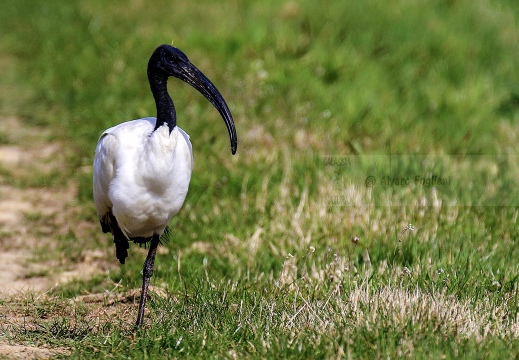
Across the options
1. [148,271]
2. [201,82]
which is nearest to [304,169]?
[148,271]

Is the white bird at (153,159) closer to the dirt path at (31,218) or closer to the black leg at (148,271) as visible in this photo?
the black leg at (148,271)

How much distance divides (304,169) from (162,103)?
2.46 m

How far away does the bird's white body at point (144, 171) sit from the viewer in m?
4.14

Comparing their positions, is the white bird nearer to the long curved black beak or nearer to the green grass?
the long curved black beak

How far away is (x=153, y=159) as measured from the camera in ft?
13.5

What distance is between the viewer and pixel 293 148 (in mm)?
7070

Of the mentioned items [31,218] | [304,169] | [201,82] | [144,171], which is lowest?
[31,218]

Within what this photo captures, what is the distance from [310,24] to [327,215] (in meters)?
4.29

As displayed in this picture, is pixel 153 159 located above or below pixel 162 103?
below

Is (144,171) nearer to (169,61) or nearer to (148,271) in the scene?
(169,61)

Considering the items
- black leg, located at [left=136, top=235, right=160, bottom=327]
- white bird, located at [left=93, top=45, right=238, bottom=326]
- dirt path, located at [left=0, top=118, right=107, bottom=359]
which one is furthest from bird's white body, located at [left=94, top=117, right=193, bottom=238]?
dirt path, located at [left=0, top=118, right=107, bottom=359]

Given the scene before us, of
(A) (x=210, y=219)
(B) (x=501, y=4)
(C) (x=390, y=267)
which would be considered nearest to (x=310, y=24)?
(B) (x=501, y=4)

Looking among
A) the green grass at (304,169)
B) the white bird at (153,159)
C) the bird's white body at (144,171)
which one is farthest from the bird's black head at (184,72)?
the green grass at (304,169)

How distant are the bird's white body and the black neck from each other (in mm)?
50
